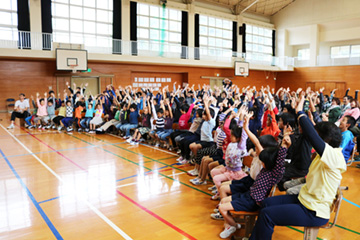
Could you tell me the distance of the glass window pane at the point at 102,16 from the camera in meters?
18.6

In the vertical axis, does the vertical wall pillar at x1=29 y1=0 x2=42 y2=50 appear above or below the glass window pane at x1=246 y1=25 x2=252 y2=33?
below

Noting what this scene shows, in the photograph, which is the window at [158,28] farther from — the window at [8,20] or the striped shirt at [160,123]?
the striped shirt at [160,123]

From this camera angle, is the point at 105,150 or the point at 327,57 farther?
the point at 327,57

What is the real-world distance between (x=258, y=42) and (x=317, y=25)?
5051 millimetres

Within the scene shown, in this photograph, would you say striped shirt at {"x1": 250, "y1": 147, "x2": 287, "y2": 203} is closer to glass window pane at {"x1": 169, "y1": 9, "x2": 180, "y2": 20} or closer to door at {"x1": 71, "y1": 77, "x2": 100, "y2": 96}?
door at {"x1": 71, "y1": 77, "x2": 100, "y2": 96}

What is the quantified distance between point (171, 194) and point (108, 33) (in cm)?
1650

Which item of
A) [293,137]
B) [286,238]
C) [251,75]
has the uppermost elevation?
[251,75]

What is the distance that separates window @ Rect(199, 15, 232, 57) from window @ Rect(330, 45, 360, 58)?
9.28m

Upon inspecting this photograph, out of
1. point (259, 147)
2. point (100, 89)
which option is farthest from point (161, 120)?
point (100, 89)

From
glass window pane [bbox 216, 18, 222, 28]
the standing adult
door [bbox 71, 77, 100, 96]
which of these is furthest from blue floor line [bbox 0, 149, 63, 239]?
glass window pane [bbox 216, 18, 222, 28]

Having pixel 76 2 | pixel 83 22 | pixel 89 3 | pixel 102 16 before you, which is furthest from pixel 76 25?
pixel 102 16

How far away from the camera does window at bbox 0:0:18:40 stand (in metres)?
15.7

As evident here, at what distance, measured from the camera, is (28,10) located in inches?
628

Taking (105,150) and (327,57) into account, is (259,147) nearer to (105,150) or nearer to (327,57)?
(105,150)
